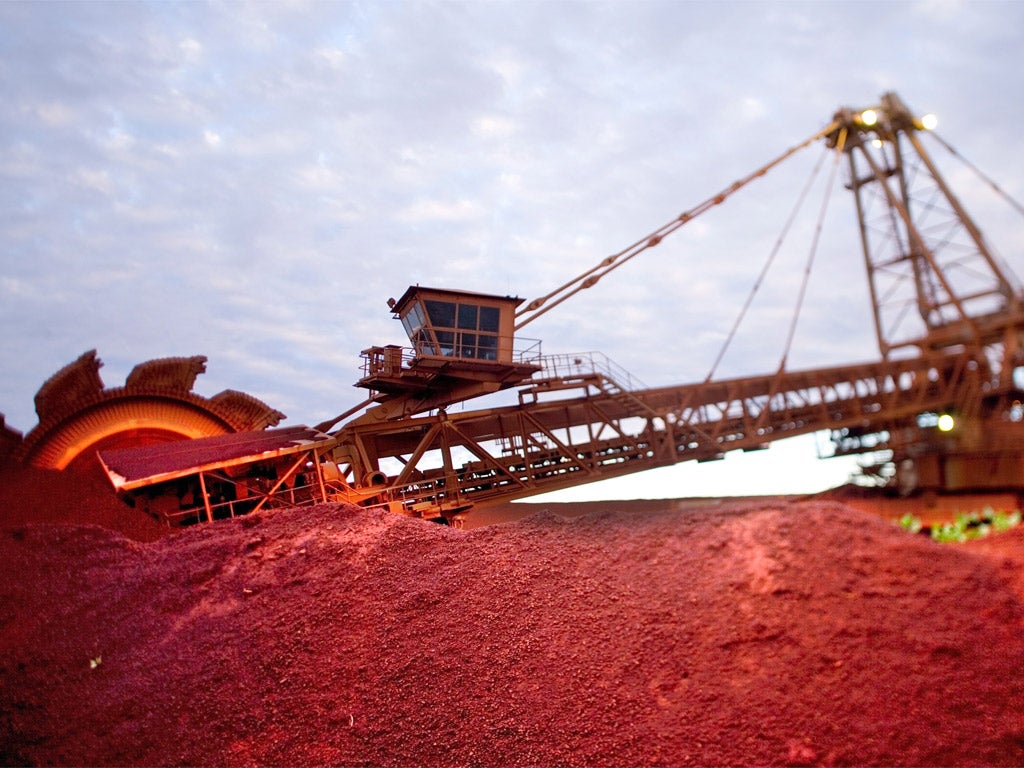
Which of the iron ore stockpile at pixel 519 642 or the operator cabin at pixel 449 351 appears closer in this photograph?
the iron ore stockpile at pixel 519 642

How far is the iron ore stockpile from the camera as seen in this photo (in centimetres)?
546

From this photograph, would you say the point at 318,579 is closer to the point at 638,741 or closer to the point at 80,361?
the point at 638,741

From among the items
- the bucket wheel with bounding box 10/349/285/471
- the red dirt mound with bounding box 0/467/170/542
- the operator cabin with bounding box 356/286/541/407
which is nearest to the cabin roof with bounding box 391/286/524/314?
the operator cabin with bounding box 356/286/541/407

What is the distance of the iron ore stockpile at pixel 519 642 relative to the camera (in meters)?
5.46

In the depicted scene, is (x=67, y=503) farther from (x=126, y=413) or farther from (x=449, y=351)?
(x=449, y=351)

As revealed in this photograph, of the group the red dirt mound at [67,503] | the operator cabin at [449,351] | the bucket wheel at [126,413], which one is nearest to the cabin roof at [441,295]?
the operator cabin at [449,351]

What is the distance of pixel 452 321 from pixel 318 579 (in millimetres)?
5008

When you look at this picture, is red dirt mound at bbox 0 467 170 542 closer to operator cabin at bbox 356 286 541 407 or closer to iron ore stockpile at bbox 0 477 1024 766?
iron ore stockpile at bbox 0 477 1024 766

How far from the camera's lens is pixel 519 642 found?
729cm

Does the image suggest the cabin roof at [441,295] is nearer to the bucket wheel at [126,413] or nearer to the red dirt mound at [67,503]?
the bucket wheel at [126,413]

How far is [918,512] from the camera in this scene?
8.19 meters

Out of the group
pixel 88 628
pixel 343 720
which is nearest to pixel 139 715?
pixel 88 628

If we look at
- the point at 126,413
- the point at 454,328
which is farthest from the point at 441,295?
the point at 126,413

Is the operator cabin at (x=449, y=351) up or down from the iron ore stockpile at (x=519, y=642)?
up
